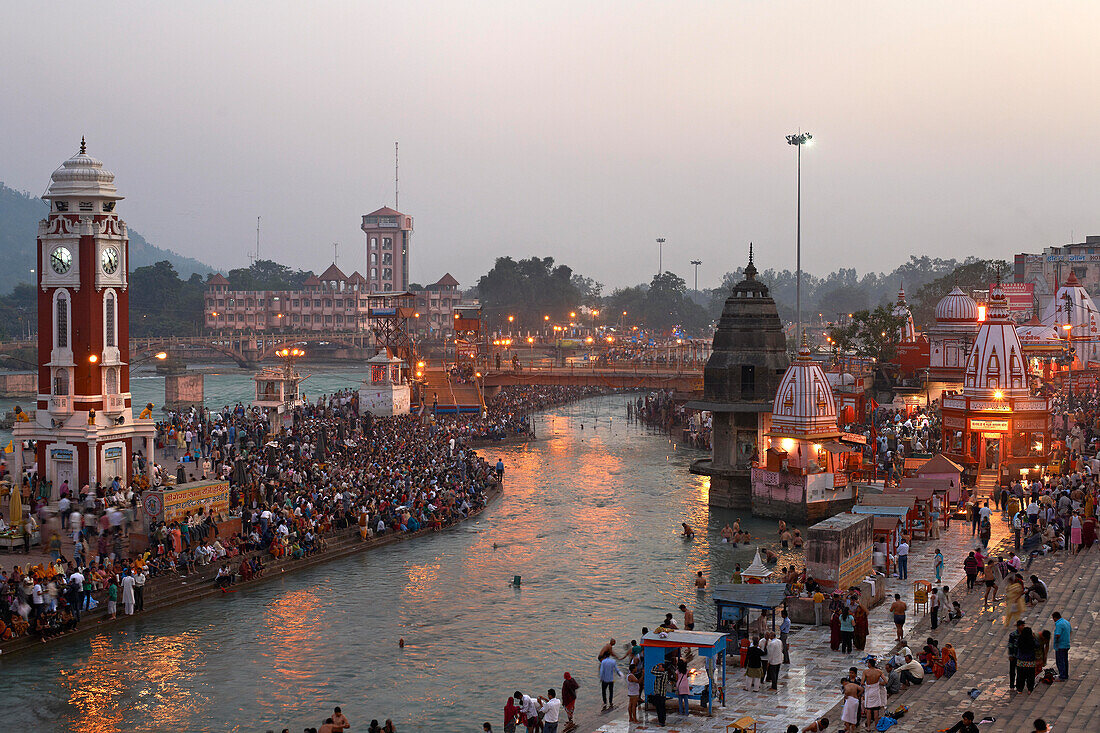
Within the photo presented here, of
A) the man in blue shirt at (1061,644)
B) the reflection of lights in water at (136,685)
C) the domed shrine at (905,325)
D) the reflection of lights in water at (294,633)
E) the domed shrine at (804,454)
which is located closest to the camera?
the man in blue shirt at (1061,644)

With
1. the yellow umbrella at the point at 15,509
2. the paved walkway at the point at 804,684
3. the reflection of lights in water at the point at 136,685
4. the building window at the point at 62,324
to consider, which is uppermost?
the building window at the point at 62,324

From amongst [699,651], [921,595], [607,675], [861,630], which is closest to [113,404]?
[607,675]

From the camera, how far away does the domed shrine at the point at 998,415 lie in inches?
1543

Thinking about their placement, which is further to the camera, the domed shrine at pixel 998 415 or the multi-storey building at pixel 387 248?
the multi-storey building at pixel 387 248

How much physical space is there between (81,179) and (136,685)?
613 inches

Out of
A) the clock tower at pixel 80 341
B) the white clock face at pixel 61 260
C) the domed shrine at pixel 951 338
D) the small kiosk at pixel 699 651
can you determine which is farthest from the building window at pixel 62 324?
the domed shrine at pixel 951 338

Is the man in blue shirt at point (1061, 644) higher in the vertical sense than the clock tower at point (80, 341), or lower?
lower

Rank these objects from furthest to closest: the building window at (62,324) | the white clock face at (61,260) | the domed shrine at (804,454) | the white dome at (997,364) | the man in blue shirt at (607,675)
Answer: the white dome at (997,364), the domed shrine at (804,454), the building window at (62,324), the white clock face at (61,260), the man in blue shirt at (607,675)

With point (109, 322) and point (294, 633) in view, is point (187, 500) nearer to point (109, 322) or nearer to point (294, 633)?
point (294, 633)

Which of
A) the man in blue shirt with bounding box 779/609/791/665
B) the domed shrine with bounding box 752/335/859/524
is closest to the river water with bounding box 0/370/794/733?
the domed shrine with bounding box 752/335/859/524

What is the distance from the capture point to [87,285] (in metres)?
31.8

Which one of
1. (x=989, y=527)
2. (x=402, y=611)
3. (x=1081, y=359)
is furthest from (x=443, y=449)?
(x=1081, y=359)

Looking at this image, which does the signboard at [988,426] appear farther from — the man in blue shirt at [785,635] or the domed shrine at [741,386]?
the man in blue shirt at [785,635]

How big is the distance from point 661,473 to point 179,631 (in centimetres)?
2864
